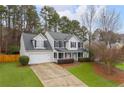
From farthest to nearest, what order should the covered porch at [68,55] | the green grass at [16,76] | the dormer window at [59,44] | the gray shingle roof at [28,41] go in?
1. the dormer window at [59,44]
2. the covered porch at [68,55]
3. the gray shingle roof at [28,41]
4. the green grass at [16,76]

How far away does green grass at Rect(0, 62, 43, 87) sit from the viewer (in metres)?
7.79

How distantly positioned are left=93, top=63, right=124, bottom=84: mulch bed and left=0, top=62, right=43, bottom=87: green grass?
2061 millimetres

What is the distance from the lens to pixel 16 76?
788cm

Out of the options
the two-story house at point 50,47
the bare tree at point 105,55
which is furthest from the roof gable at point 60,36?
the bare tree at point 105,55

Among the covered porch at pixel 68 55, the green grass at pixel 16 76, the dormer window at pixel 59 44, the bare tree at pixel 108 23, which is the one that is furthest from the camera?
the dormer window at pixel 59 44

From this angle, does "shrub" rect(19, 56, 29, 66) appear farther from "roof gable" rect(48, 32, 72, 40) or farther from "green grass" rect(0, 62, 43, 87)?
"roof gable" rect(48, 32, 72, 40)

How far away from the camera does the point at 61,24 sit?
8516mm

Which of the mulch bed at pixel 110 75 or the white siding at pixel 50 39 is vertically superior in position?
the white siding at pixel 50 39

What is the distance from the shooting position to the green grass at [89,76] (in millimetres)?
8016

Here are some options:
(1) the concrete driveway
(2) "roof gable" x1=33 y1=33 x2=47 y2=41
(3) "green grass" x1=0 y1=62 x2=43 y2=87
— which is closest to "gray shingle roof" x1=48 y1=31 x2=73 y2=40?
(2) "roof gable" x1=33 y1=33 x2=47 y2=41

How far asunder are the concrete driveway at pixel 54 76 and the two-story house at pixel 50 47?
0.26m

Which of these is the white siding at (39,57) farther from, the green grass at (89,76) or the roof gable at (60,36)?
the green grass at (89,76)

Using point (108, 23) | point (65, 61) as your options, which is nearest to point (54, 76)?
point (65, 61)
